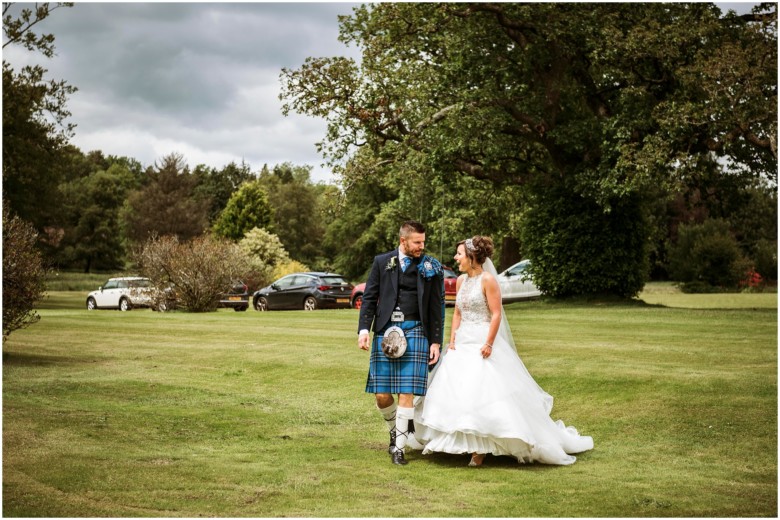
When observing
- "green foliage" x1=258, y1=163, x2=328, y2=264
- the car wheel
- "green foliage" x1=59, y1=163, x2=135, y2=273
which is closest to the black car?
the car wheel

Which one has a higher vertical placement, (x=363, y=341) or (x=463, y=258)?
(x=463, y=258)

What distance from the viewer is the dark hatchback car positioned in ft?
114

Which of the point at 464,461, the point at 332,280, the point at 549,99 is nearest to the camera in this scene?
the point at 464,461

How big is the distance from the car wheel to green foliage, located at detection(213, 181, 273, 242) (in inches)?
1566

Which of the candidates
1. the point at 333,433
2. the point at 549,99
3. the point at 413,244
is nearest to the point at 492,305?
the point at 413,244

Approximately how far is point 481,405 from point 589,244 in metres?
23.4

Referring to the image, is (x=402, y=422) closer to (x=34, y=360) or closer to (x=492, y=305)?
(x=492, y=305)

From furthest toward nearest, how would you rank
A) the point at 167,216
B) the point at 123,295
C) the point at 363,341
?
the point at 167,216, the point at 123,295, the point at 363,341

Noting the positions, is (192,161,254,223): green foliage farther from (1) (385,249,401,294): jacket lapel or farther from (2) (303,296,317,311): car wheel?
(1) (385,249,401,294): jacket lapel

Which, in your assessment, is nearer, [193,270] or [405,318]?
[405,318]

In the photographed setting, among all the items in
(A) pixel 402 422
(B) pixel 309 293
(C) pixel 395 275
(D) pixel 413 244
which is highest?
(D) pixel 413 244

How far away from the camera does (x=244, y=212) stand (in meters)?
73.8

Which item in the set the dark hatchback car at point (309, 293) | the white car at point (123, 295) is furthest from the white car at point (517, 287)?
the white car at point (123, 295)

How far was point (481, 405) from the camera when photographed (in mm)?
8336
